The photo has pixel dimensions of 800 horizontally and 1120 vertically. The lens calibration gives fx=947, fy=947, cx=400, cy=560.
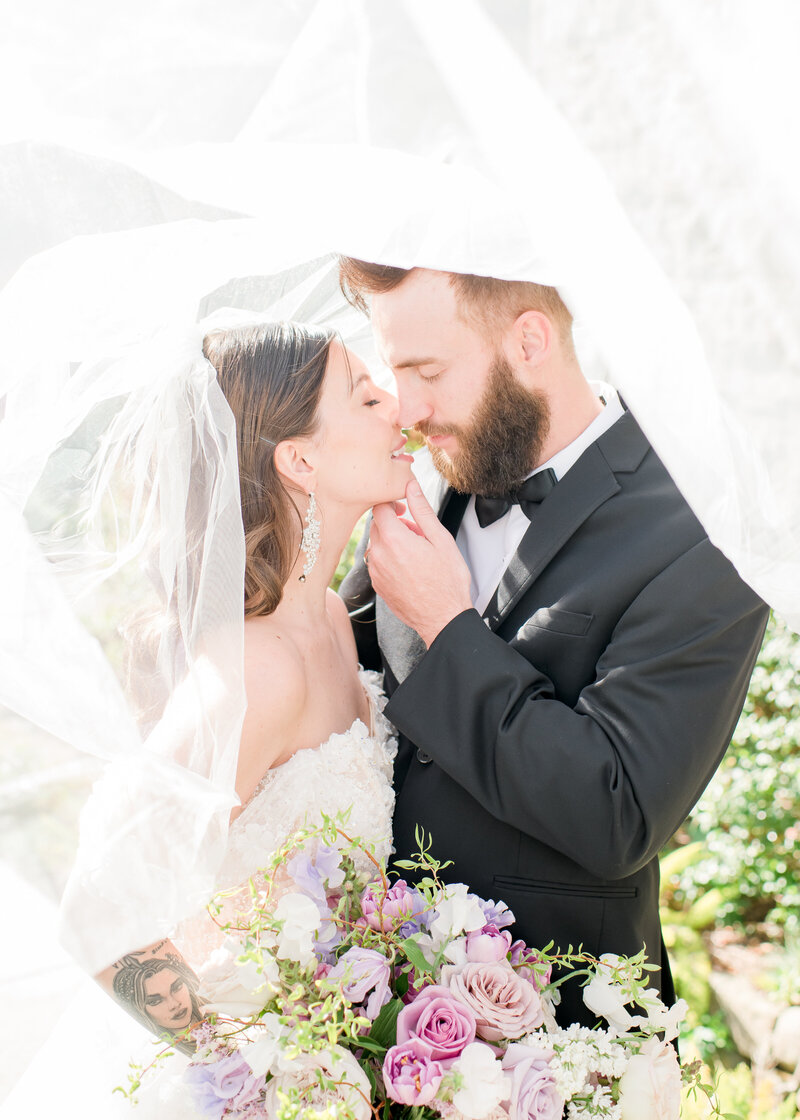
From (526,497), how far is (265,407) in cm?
75

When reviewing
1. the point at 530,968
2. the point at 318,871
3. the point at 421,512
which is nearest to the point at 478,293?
the point at 421,512

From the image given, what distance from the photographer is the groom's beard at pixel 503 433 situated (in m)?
2.67

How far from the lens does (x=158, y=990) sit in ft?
5.76

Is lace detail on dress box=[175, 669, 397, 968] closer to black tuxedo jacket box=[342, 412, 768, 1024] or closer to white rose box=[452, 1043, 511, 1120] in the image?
black tuxedo jacket box=[342, 412, 768, 1024]

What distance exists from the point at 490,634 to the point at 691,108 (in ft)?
4.60

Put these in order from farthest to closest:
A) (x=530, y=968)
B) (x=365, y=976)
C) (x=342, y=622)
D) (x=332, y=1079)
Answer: (x=342, y=622), (x=530, y=968), (x=365, y=976), (x=332, y=1079)

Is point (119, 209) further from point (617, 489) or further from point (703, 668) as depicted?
point (703, 668)

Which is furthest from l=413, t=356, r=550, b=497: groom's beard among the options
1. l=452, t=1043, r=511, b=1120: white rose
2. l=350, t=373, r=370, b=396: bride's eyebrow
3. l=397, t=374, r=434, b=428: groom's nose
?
l=452, t=1043, r=511, b=1120: white rose

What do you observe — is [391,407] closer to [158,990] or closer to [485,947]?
[485,947]

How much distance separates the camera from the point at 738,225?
3.48 ft

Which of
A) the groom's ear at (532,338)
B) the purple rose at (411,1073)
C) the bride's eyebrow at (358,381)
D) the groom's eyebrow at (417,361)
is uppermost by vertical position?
the bride's eyebrow at (358,381)

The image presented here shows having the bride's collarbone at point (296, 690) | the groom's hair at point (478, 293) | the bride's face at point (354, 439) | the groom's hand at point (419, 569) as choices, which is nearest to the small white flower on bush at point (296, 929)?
the bride's collarbone at point (296, 690)

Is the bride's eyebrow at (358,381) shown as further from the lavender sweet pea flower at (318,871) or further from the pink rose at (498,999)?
the pink rose at (498,999)

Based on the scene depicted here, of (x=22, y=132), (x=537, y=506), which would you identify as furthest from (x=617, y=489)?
(x=22, y=132)
